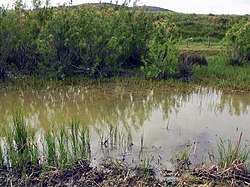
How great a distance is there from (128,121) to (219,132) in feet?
6.61

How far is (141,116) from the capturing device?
28.3 ft

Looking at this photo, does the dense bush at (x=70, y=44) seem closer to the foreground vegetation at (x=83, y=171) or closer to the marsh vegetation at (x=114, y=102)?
the marsh vegetation at (x=114, y=102)

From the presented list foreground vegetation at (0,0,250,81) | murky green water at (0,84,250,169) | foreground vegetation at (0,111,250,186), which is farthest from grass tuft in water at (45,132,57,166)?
foreground vegetation at (0,0,250,81)

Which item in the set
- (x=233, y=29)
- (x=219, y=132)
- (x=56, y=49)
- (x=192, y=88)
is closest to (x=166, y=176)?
(x=219, y=132)

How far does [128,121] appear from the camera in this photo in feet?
26.8

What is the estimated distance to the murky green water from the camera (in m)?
6.57

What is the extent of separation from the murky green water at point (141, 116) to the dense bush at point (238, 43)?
458 cm

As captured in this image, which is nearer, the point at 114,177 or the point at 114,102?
the point at 114,177

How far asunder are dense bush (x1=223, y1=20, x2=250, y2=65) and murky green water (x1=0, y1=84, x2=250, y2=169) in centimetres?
458

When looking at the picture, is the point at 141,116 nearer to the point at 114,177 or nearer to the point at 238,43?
the point at 114,177

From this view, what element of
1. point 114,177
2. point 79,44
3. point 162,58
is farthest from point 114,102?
point 114,177

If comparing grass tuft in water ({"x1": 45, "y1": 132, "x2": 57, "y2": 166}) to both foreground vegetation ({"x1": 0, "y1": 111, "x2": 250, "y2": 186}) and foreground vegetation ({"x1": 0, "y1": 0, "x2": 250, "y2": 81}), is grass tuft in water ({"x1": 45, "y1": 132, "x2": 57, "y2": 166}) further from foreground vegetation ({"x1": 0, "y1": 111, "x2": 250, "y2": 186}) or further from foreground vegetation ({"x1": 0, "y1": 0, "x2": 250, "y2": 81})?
foreground vegetation ({"x1": 0, "y1": 0, "x2": 250, "y2": 81})

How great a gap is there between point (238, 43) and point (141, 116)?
811 centimetres

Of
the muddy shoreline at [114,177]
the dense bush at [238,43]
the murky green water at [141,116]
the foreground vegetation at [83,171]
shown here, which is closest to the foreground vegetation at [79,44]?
the murky green water at [141,116]
